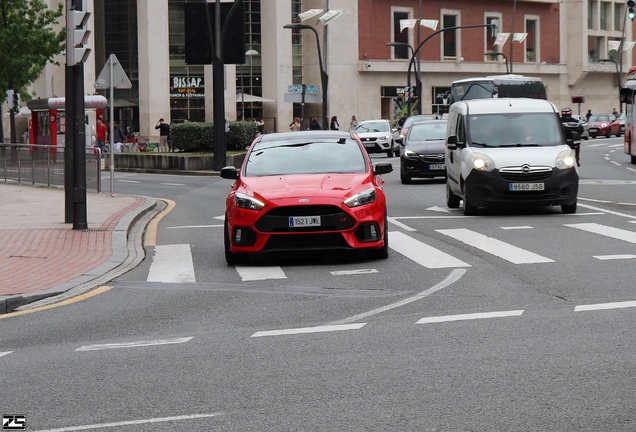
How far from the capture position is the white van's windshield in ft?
62.7

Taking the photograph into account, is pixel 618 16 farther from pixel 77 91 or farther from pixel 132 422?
pixel 132 422

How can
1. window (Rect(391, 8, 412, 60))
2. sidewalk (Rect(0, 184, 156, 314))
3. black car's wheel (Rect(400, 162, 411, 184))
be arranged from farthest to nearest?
window (Rect(391, 8, 412, 60)) < black car's wheel (Rect(400, 162, 411, 184)) < sidewalk (Rect(0, 184, 156, 314))

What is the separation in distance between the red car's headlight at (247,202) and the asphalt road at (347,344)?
68cm

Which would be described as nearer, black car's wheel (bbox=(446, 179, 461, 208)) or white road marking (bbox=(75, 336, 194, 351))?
white road marking (bbox=(75, 336, 194, 351))

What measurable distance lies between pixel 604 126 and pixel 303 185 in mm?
67507

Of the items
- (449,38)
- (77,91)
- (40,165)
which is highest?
(449,38)

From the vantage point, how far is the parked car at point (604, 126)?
77.6m

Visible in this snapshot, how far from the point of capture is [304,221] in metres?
12.7

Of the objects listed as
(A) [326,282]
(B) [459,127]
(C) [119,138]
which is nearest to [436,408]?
(A) [326,282]

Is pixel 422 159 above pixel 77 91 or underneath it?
underneath

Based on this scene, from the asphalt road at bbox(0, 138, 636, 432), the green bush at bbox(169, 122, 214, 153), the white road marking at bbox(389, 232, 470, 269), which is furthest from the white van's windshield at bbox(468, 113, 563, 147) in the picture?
the green bush at bbox(169, 122, 214, 153)

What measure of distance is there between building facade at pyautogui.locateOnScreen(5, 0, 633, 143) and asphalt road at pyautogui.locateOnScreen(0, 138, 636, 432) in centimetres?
4201

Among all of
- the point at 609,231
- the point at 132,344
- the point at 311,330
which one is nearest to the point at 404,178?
the point at 609,231

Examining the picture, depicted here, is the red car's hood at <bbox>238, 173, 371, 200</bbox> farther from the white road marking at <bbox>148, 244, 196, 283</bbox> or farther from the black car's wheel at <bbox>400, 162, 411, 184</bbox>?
the black car's wheel at <bbox>400, 162, 411, 184</bbox>
